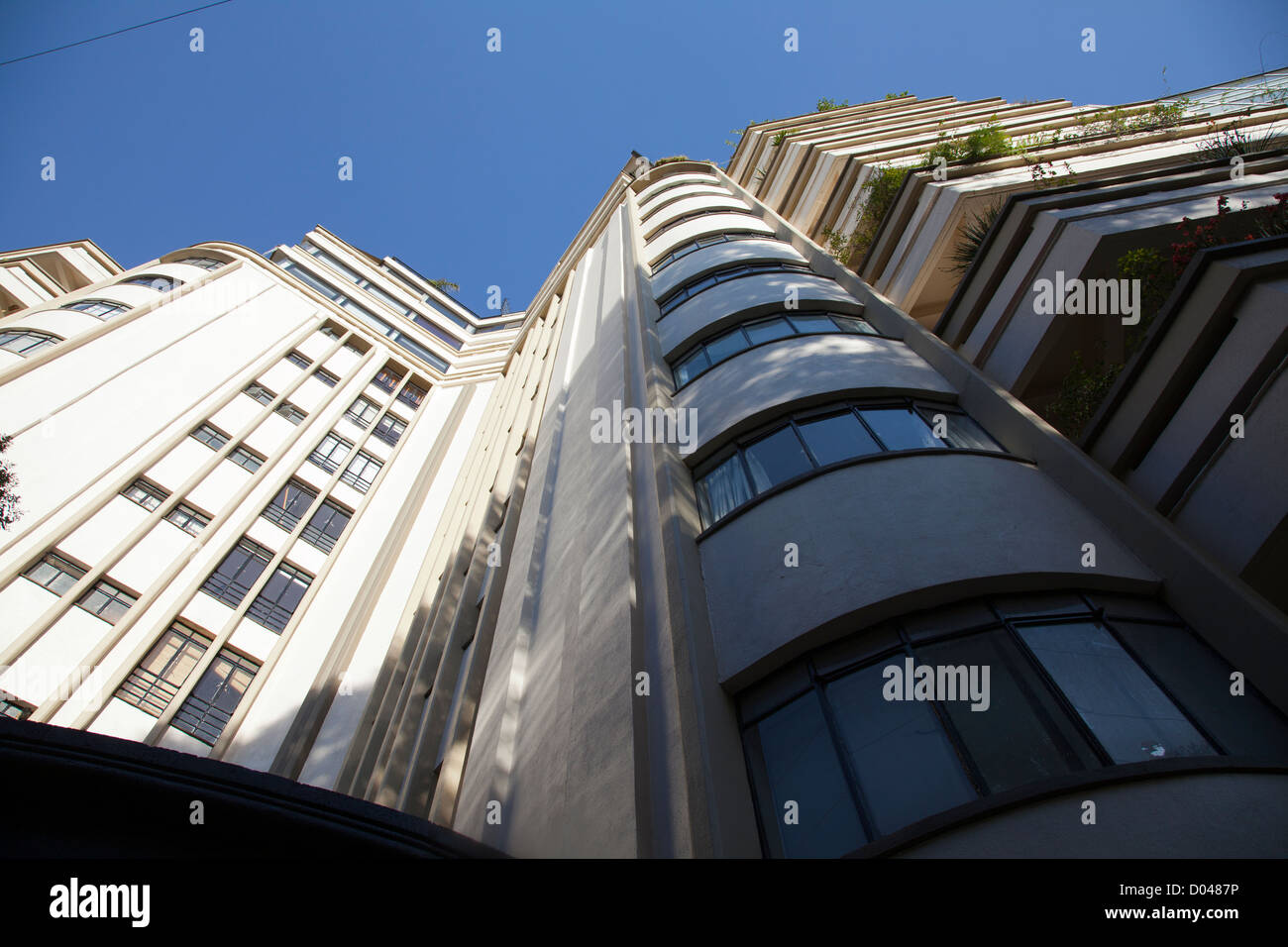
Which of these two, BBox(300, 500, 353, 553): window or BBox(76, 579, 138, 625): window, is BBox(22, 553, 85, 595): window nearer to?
BBox(76, 579, 138, 625): window

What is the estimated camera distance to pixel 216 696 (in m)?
17.0

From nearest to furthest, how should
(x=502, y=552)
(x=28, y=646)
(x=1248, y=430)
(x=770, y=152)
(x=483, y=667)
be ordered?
1. (x=1248, y=430)
2. (x=483, y=667)
3. (x=502, y=552)
4. (x=28, y=646)
5. (x=770, y=152)

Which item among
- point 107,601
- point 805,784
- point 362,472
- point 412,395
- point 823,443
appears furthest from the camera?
point 412,395

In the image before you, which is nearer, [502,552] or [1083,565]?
[1083,565]

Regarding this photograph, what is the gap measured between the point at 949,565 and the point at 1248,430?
10.1ft

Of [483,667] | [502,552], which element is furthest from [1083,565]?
[502,552]

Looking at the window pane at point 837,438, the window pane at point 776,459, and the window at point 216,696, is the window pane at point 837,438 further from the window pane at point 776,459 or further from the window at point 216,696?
the window at point 216,696

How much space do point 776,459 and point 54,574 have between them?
18.0m

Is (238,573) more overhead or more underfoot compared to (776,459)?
more overhead

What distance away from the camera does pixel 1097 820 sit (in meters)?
4.44

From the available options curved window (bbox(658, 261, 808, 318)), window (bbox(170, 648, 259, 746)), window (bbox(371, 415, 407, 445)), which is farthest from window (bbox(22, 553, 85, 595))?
curved window (bbox(658, 261, 808, 318))

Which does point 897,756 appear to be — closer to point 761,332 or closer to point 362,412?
point 761,332

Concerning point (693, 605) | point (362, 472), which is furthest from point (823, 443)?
point (362, 472)

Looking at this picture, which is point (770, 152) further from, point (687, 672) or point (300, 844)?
point (300, 844)
